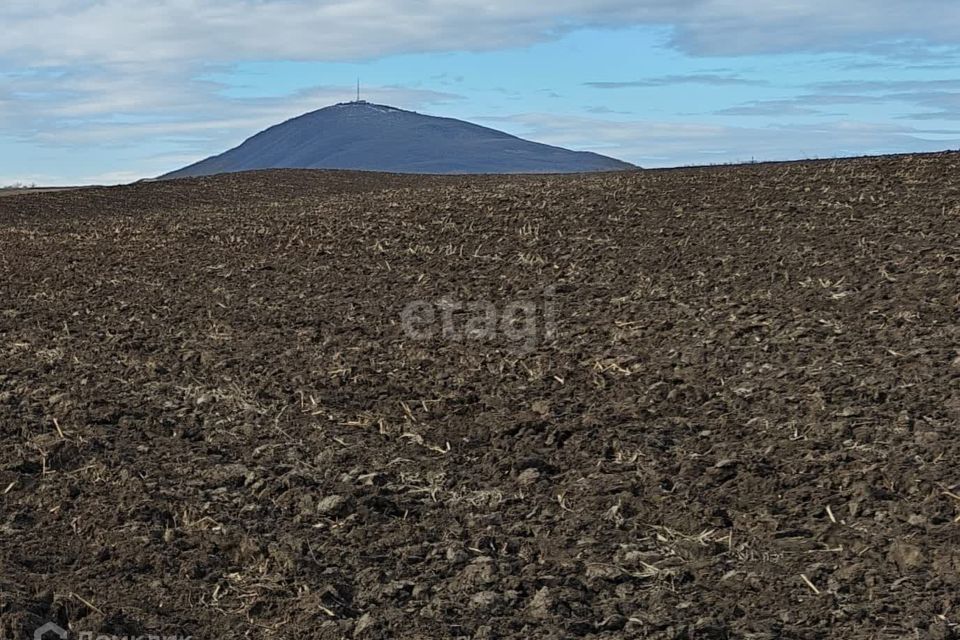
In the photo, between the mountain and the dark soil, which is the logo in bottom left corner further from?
the mountain

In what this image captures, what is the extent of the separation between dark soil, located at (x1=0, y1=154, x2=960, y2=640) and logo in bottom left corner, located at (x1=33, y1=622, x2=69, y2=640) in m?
0.09

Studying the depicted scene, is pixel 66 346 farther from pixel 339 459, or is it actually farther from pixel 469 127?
pixel 469 127

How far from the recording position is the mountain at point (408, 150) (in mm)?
145250

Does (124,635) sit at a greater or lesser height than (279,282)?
lesser

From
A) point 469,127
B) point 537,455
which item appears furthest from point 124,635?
point 469,127

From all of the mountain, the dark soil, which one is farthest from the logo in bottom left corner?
the mountain

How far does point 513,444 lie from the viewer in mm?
6508

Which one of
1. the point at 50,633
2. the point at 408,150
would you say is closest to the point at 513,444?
the point at 50,633

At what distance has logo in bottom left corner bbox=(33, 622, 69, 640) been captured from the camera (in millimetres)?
4234

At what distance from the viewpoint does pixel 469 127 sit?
596ft

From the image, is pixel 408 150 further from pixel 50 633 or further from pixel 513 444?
pixel 50 633

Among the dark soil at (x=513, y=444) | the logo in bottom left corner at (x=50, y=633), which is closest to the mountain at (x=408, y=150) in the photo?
the dark soil at (x=513, y=444)

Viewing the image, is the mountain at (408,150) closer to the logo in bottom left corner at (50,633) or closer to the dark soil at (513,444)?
the dark soil at (513,444)

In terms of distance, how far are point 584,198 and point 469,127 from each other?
6620 inches
